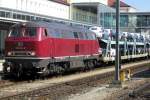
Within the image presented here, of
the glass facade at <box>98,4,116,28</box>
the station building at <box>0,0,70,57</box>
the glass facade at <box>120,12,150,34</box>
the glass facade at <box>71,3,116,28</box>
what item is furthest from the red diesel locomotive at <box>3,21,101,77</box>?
the glass facade at <box>120,12,150,34</box>

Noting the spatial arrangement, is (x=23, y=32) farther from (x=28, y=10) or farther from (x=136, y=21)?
(x=136, y=21)

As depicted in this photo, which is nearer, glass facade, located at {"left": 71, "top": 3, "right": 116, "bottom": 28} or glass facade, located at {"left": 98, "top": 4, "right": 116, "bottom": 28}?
glass facade, located at {"left": 71, "top": 3, "right": 116, "bottom": 28}

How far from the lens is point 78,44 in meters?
30.5

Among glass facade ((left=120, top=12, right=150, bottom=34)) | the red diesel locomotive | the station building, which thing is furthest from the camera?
glass facade ((left=120, top=12, right=150, bottom=34))

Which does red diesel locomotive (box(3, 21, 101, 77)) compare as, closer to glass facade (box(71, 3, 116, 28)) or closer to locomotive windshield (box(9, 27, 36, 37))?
locomotive windshield (box(9, 27, 36, 37))

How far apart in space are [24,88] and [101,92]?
Answer: 3.71 metres

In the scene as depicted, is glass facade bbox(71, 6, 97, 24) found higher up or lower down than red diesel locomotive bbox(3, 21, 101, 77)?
higher up

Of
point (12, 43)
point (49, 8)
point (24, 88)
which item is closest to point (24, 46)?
point (12, 43)

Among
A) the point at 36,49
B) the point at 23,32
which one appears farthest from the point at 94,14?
the point at 36,49

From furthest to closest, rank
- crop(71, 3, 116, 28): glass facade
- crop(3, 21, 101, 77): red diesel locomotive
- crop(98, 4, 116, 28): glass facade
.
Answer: crop(98, 4, 116, 28): glass facade
crop(71, 3, 116, 28): glass facade
crop(3, 21, 101, 77): red diesel locomotive

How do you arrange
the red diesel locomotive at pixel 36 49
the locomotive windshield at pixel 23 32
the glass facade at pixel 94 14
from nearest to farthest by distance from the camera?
the red diesel locomotive at pixel 36 49 < the locomotive windshield at pixel 23 32 < the glass facade at pixel 94 14

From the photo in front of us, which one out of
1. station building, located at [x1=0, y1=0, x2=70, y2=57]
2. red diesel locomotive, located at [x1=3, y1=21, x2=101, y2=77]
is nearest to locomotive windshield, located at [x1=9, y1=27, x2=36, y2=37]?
red diesel locomotive, located at [x1=3, y1=21, x2=101, y2=77]

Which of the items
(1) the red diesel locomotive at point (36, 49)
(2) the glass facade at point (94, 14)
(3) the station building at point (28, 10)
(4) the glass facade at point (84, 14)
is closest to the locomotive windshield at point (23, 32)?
(1) the red diesel locomotive at point (36, 49)

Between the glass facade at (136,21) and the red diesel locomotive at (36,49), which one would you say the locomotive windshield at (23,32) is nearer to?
the red diesel locomotive at (36,49)
